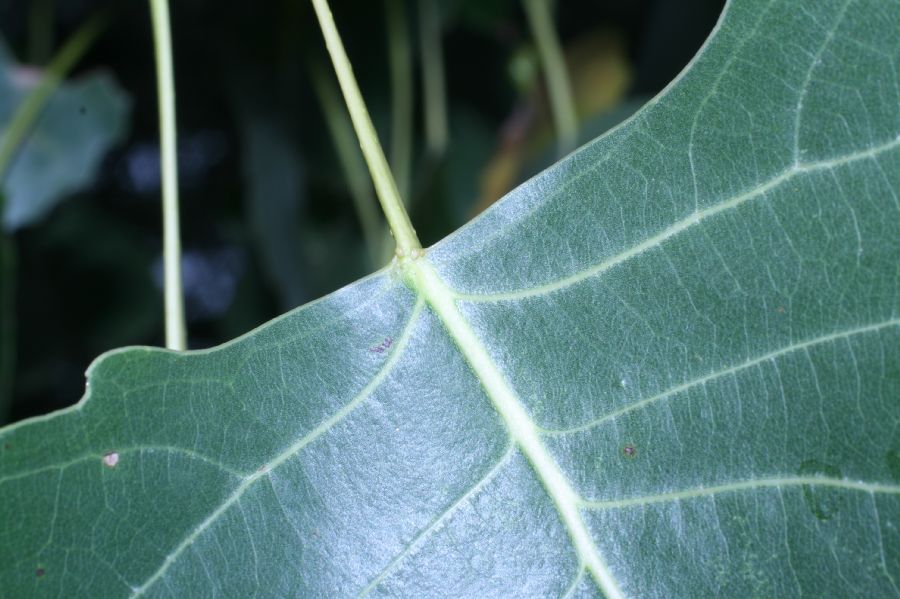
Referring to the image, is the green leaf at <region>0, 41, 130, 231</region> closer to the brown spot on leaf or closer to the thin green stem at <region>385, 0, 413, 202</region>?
the thin green stem at <region>385, 0, 413, 202</region>

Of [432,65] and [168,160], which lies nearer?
[168,160]

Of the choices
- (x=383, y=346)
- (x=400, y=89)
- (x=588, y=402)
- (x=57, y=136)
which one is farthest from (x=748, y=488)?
(x=57, y=136)

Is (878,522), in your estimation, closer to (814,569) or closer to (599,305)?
(814,569)

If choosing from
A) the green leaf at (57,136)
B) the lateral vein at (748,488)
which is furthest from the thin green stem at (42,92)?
the lateral vein at (748,488)

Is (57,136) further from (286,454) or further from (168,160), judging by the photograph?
(286,454)

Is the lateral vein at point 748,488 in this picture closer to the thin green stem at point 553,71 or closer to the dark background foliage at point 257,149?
the dark background foliage at point 257,149

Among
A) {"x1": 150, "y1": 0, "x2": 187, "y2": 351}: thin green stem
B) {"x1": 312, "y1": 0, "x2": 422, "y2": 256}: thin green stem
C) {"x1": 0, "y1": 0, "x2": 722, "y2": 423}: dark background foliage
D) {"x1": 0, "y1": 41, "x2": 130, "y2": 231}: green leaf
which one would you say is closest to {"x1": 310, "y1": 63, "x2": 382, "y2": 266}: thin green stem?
{"x1": 0, "y1": 0, "x2": 722, "y2": 423}: dark background foliage

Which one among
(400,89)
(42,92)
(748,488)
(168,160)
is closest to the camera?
(748,488)

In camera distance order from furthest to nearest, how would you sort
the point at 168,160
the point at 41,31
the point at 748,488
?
the point at 41,31, the point at 168,160, the point at 748,488
